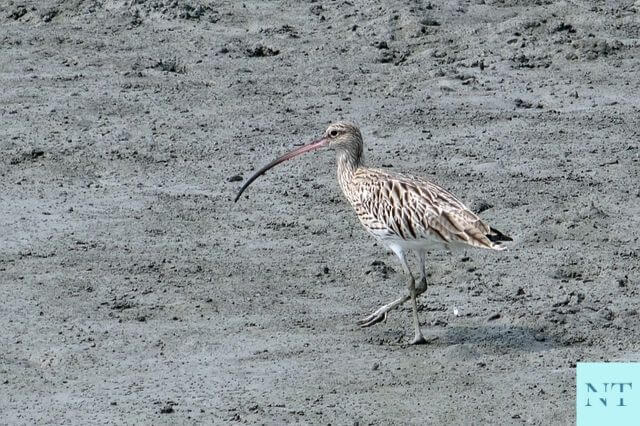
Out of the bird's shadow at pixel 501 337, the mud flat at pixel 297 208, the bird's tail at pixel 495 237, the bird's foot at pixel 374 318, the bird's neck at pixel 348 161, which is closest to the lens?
the mud flat at pixel 297 208

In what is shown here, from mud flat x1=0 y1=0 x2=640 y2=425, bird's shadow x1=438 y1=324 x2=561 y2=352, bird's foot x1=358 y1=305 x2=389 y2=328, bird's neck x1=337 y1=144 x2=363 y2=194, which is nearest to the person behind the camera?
mud flat x1=0 y1=0 x2=640 y2=425

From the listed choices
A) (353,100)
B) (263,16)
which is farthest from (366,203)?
(263,16)

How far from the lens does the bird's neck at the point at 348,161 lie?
10.0m

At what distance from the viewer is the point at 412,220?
30.2 feet

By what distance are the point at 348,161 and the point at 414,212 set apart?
98 centimetres

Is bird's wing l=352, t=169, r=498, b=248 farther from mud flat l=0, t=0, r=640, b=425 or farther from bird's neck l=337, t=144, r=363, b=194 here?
mud flat l=0, t=0, r=640, b=425

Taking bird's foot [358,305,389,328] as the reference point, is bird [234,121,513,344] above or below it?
above

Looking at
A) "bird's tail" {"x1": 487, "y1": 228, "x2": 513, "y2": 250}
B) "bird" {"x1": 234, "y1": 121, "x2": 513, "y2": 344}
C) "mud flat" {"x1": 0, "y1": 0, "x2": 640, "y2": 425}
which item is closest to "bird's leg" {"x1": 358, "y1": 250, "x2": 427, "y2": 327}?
"bird" {"x1": 234, "y1": 121, "x2": 513, "y2": 344}

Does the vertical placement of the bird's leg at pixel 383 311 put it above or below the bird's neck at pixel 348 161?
below

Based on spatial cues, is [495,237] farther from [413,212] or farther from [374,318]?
[374,318]

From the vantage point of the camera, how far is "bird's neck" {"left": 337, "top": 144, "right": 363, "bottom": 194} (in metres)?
10.0

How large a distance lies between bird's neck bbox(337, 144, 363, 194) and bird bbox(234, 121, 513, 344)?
0.04 metres

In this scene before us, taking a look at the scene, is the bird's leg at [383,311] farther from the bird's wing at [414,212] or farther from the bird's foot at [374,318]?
the bird's wing at [414,212]

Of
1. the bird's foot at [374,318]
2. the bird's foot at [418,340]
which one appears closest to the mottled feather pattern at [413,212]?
the bird's foot at [374,318]
